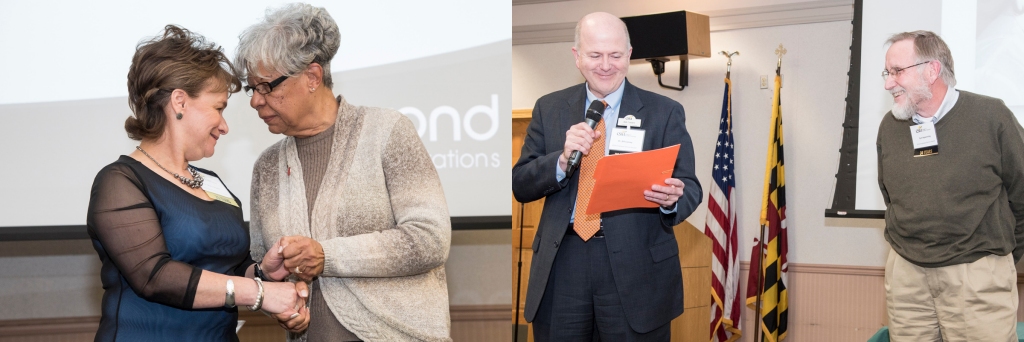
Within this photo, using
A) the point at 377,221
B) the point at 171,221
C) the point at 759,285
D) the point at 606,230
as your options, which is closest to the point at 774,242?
the point at 759,285

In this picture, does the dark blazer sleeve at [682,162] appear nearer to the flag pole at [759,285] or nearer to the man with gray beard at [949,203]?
the man with gray beard at [949,203]

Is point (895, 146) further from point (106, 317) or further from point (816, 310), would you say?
point (106, 317)

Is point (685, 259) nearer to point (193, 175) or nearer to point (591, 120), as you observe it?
point (591, 120)

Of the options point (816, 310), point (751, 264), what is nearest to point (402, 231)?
point (751, 264)

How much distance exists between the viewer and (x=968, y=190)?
2715 millimetres

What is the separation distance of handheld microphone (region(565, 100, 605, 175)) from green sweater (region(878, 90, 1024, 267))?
1.41 m

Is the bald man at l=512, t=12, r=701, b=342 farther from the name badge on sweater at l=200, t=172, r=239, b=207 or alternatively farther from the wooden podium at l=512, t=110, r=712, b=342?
the wooden podium at l=512, t=110, r=712, b=342

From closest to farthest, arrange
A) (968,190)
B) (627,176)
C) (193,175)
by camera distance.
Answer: (193,175), (627,176), (968,190)

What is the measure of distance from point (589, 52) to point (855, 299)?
10.3 ft

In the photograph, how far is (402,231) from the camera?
176 centimetres

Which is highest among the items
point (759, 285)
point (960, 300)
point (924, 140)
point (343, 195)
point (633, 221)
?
point (924, 140)

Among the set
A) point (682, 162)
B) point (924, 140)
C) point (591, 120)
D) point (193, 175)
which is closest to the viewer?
point (193, 175)

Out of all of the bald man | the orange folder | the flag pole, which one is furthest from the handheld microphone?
the flag pole

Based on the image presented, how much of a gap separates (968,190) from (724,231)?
188 cm
